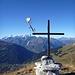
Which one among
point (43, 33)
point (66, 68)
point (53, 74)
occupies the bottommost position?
point (53, 74)

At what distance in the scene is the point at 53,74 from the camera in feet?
64.7

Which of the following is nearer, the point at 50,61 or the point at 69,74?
the point at 50,61

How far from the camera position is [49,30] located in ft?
71.3

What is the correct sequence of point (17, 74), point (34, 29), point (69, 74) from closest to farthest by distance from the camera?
point (34, 29)
point (69, 74)
point (17, 74)

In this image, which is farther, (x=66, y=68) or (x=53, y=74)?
(x=66, y=68)

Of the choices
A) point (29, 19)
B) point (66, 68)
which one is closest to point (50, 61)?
point (29, 19)

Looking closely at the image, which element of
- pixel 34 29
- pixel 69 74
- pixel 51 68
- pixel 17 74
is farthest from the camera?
pixel 17 74

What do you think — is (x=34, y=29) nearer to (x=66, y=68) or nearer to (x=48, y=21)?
(x=48, y=21)

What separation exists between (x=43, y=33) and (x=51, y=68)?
3.86 meters

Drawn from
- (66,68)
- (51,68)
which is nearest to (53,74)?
(51,68)

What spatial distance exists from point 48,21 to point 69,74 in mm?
7326

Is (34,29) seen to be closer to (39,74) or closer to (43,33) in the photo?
(43,33)

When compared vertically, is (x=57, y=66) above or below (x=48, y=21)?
below

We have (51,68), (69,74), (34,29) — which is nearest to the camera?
(51,68)
